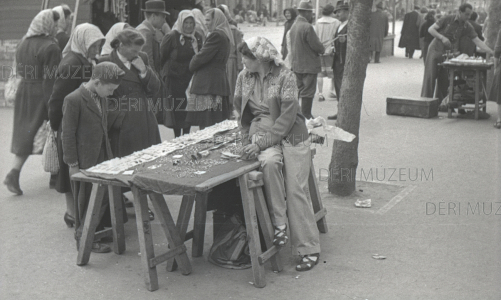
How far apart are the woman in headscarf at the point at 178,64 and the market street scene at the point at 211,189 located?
0.06 ft

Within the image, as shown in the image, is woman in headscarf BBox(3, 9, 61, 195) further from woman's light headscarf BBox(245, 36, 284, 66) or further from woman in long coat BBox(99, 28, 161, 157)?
woman's light headscarf BBox(245, 36, 284, 66)

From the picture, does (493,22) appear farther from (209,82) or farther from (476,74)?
(209,82)

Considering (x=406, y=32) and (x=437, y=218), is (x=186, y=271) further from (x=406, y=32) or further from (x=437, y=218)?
(x=406, y=32)

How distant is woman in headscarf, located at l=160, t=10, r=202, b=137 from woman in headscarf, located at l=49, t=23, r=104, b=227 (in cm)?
208

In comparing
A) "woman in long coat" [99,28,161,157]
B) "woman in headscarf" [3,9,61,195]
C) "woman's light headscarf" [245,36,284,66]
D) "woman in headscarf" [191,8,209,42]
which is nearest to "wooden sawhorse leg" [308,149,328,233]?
"woman's light headscarf" [245,36,284,66]

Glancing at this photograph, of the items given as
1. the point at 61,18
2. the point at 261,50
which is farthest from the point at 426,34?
the point at 261,50

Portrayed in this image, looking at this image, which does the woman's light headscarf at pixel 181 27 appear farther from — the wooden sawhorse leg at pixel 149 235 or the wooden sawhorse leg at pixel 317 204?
the wooden sawhorse leg at pixel 149 235

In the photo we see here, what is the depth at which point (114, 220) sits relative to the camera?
533 centimetres

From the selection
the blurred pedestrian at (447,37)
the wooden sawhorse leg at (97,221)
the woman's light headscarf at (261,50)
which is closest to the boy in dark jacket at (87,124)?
the wooden sawhorse leg at (97,221)

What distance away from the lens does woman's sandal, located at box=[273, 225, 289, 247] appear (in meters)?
4.93

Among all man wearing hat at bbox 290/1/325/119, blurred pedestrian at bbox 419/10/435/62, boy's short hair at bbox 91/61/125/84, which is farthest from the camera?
blurred pedestrian at bbox 419/10/435/62

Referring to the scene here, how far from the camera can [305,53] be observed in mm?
10484

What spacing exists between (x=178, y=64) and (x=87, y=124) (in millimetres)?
3050

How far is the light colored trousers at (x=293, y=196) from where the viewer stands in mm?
4980
